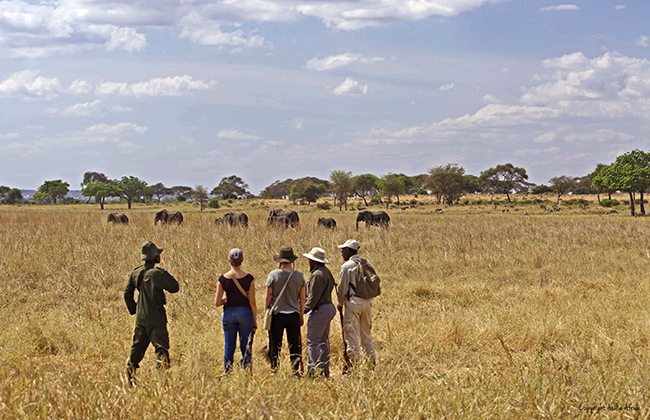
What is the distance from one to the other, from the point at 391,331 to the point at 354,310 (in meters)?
1.69

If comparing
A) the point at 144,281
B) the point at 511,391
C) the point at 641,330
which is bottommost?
the point at 641,330

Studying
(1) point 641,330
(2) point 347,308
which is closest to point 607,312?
(1) point 641,330

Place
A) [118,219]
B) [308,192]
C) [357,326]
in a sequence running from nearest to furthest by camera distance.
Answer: [357,326]
[118,219]
[308,192]

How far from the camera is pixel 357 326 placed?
5961 millimetres

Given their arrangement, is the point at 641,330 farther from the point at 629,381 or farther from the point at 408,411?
the point at 408,411

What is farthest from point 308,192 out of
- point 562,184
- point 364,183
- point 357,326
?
point 357,326

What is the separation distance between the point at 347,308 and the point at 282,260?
1.06 meters

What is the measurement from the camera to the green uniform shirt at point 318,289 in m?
5.66

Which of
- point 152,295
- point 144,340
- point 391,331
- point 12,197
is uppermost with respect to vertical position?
point 12,197

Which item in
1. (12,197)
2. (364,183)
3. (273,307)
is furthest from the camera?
(12,197)

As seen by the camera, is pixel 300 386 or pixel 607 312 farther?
pixel 607 312

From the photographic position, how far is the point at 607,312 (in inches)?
316

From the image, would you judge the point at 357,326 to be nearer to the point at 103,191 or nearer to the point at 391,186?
the point at 391,186

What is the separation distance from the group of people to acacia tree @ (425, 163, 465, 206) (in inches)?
2375
